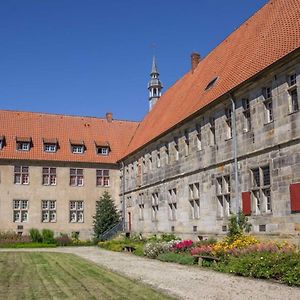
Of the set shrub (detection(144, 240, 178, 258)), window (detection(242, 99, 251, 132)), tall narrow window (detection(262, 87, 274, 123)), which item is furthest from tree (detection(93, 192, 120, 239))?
tall narrow window (detection(262, 87, 274, 123))

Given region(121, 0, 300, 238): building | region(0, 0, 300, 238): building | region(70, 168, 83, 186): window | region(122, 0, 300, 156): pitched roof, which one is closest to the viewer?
region(121, 0, 300, 238): building

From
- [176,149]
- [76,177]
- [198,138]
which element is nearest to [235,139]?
[198,138]

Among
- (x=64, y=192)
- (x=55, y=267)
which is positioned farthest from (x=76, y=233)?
(x=55, y=267)

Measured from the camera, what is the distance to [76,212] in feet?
135

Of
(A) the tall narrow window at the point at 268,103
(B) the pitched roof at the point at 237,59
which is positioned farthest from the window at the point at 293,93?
(A) the tall narrow window at the point at 268,103

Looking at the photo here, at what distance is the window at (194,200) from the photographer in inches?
921

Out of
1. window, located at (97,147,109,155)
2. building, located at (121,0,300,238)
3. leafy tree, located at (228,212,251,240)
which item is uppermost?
window, located at (97,147,109,155)

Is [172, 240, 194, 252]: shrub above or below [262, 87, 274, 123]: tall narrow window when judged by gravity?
below

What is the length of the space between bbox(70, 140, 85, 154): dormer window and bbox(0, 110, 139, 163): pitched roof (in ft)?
0.91

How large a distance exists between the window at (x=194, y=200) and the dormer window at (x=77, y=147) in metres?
19.8

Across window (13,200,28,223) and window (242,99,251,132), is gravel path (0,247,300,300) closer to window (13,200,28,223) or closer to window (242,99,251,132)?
window (242,99,251,132)

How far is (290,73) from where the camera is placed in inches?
630

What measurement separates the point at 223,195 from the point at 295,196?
5434mm

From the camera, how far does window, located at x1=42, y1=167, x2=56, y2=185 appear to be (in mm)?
40438
